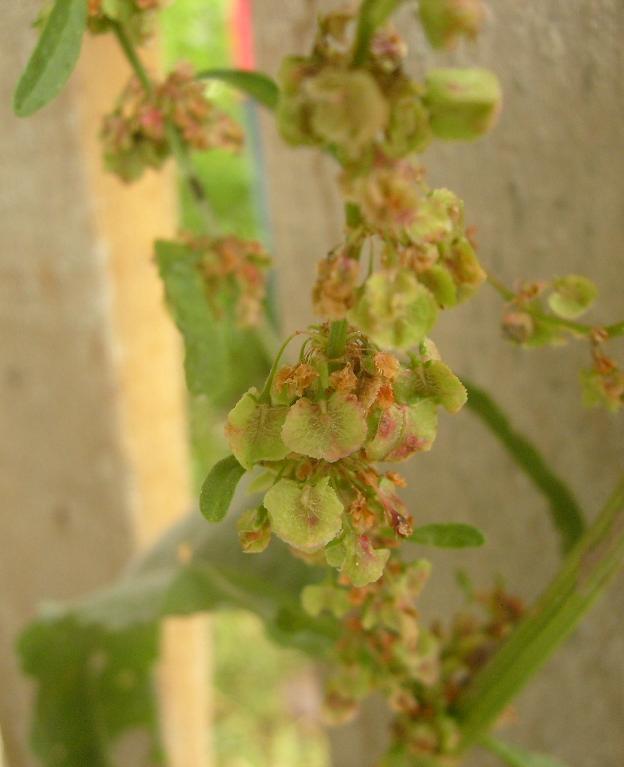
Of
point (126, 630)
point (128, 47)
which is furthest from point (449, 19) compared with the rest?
point (126, 630)

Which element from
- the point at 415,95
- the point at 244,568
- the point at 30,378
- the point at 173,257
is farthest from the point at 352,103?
the point at 30,378

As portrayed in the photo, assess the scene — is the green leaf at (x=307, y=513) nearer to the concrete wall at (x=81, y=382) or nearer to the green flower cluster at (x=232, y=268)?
the green flower cluster at (x=232, y=268)

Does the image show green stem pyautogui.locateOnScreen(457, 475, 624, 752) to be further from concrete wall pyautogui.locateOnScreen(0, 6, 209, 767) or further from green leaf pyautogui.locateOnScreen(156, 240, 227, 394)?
concrete wall pyautogui.locateOnScreen(0, 6, 209, 767)

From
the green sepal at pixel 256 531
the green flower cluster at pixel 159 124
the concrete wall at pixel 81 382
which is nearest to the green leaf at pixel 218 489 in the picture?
the green sepal at pixel 256 531

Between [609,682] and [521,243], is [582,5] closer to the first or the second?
[521,243]

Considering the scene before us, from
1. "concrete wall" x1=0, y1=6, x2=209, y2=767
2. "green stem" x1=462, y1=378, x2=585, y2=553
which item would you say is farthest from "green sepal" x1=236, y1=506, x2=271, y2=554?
"concrete wall" x1=0, y1=6, x2=209, y2=767

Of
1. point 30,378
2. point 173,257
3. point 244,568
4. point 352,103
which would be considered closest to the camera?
point 352,103
